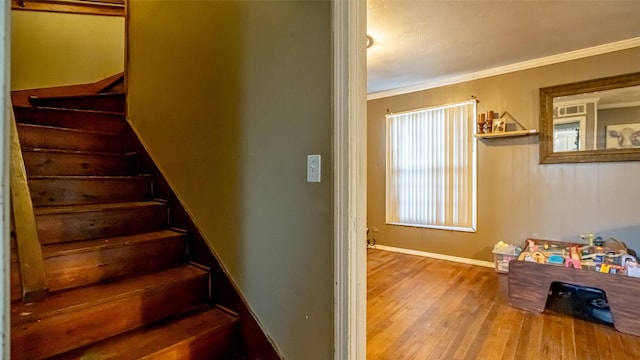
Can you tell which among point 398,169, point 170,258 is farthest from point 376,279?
point 170,258

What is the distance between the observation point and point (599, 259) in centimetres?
247

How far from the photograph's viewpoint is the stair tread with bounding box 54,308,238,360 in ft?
4.06

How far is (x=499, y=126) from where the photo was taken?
353 centimetres

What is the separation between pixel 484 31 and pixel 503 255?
236 centimetres

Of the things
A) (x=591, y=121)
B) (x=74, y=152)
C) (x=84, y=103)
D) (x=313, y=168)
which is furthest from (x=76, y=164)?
(x=591, y=121)

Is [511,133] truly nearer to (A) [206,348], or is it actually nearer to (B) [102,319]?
(A) [206,348]

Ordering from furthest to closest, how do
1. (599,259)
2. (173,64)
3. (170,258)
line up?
(599,259) < (173,64) < (170,258)

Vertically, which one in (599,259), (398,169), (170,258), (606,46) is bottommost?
(599,259)

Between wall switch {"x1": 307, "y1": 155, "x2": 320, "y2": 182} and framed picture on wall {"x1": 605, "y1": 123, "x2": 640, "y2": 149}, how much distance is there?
3.30 meters

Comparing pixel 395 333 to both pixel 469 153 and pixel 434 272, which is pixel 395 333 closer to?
pixel 434 272

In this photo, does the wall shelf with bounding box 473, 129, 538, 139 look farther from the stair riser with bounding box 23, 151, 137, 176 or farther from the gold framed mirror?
the stair riser with bounding box 23, 151, 137, 176

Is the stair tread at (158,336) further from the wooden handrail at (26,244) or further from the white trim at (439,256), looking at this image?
the white trim at (439,256)

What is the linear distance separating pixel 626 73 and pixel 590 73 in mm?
264

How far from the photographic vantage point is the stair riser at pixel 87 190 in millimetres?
1720
